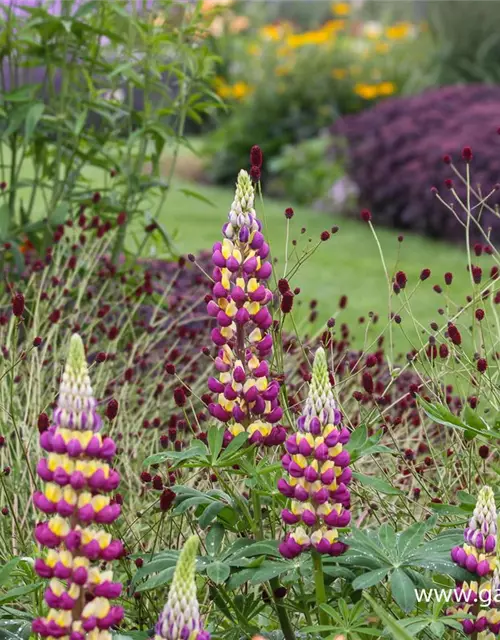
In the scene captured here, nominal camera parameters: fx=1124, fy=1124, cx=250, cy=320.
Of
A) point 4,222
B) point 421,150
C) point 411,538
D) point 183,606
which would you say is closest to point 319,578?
point 411,538

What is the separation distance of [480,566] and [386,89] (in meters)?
11.0

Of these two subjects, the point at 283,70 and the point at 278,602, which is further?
the point at 283,70

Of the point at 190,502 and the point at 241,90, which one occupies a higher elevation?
the point at 190,502

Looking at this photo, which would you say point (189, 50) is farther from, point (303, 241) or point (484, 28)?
point (484, 28)

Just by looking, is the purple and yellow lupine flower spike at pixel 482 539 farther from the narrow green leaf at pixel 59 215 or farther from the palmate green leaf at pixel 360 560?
the narrow green leaf at pixel 59 215

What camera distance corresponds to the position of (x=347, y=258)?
8.76 m

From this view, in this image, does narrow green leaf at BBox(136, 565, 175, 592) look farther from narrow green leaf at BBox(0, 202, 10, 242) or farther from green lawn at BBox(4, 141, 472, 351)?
green lawn at BBox(4, 141, 472, 351)

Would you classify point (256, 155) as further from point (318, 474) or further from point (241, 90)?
point (241, 90)

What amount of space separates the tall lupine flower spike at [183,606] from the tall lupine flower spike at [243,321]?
62 cm

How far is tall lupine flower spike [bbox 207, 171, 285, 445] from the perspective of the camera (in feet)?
7.33

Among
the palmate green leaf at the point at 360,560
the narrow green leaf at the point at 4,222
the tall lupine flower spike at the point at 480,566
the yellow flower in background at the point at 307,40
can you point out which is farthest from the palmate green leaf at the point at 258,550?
the yellow flower in background at the point at 307,40

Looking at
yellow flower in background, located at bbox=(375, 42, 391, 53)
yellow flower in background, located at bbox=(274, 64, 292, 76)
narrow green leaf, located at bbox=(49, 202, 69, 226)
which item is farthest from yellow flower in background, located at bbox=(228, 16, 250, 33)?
narrow green leaf, located at bbox=(49, 202, 69, 226)

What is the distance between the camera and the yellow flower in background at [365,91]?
485 inches

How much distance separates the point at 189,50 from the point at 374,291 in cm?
353
